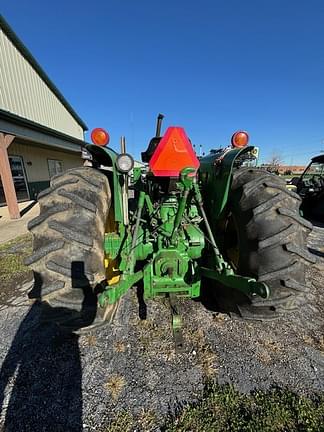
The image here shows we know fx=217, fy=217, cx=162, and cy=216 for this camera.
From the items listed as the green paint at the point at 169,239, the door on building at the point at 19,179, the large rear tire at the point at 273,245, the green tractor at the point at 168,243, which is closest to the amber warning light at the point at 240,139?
the green tractor at the point at 168,243

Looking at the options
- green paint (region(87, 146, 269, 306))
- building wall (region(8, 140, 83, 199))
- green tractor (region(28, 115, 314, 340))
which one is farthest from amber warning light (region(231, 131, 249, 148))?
building wall (region(8, 140, 83, 199))

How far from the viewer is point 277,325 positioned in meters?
2.19

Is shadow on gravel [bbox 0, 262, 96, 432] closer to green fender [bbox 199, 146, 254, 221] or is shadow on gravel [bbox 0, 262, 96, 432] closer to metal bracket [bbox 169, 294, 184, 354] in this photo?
metal bracket [bbox 169, 294, 184, 354]

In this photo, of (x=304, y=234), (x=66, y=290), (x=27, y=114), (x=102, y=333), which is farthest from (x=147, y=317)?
(x=27, y=114)

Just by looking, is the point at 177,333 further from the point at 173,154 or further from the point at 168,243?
the point at 173,154

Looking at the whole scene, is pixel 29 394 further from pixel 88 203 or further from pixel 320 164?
pixel 320 164

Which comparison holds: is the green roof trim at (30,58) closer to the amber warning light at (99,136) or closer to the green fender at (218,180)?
the amber warning light at (99,136)

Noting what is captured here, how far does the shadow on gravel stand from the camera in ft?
4.50

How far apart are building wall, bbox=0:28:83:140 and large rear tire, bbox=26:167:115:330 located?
10215 millimetres

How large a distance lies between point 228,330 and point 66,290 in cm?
154

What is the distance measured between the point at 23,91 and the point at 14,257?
34.7 ft

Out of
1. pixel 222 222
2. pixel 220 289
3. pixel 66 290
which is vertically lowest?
pixel 220 289

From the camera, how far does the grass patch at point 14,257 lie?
11.2ft

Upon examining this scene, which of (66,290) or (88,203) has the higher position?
(88,203)
